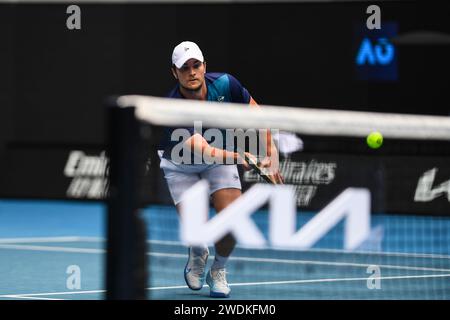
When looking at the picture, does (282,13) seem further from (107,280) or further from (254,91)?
(107,280)

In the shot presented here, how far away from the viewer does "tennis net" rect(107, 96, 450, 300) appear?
13.1 ft

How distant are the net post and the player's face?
120 inches

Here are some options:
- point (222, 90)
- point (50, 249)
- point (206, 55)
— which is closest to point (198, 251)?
point (222, 90)

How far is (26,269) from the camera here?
9.03 m

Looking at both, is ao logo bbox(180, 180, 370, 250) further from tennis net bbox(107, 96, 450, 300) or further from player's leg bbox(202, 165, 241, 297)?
player's leg bbox(202, 165, 241, 297)

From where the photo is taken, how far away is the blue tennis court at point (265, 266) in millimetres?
5316

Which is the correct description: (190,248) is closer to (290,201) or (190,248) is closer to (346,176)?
(346,176)

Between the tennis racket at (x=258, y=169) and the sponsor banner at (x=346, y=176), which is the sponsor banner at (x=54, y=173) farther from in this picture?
the sponsor banner at (x=346, y=176)

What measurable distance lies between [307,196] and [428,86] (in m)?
9.16

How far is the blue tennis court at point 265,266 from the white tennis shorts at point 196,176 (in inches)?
12.4

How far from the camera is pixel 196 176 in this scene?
7164mm

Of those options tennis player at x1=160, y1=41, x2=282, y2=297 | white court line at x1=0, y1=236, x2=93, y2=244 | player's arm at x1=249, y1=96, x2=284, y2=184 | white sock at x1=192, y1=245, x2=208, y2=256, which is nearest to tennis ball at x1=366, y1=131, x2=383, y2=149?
player's arm at x1=249, y1=96, x2=284, y2=184

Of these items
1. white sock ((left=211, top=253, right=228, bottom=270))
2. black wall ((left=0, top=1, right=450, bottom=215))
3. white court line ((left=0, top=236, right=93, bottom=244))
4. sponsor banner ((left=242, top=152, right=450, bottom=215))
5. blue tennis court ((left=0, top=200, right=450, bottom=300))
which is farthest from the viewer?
black wall ((left=0, top=1, right=450, bottom=215))

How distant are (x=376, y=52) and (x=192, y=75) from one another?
6701mm
